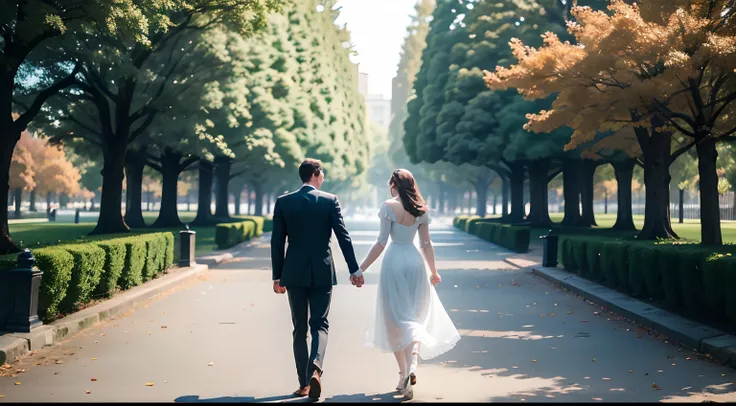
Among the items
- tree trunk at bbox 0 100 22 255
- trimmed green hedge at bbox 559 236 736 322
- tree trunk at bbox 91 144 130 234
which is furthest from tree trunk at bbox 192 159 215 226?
trimmed green hedge at bbox 559 236 736 322

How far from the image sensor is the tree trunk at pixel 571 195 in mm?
44688

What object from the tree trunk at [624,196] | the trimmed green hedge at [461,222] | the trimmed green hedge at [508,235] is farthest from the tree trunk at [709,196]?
the trimmed green hedge at [461,222]

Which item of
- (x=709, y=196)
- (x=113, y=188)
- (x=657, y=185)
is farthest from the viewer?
(x=113, y=188)

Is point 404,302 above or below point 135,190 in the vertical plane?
below

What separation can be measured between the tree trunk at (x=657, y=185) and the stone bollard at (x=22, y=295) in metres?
18.3

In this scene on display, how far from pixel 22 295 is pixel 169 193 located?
1389 inches

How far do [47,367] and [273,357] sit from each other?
2.27 meters

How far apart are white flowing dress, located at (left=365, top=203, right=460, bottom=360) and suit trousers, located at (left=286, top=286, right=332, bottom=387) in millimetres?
576

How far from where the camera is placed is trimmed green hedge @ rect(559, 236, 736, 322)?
38.1 ft

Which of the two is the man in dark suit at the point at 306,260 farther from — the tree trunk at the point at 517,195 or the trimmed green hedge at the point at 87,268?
the tree trunk at the point at 517,195

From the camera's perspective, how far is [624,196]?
141 feet

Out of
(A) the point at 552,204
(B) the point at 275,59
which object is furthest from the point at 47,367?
(A) the point at 552,204

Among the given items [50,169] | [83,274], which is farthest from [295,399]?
[50,169]

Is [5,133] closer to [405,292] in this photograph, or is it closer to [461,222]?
[405,292]
